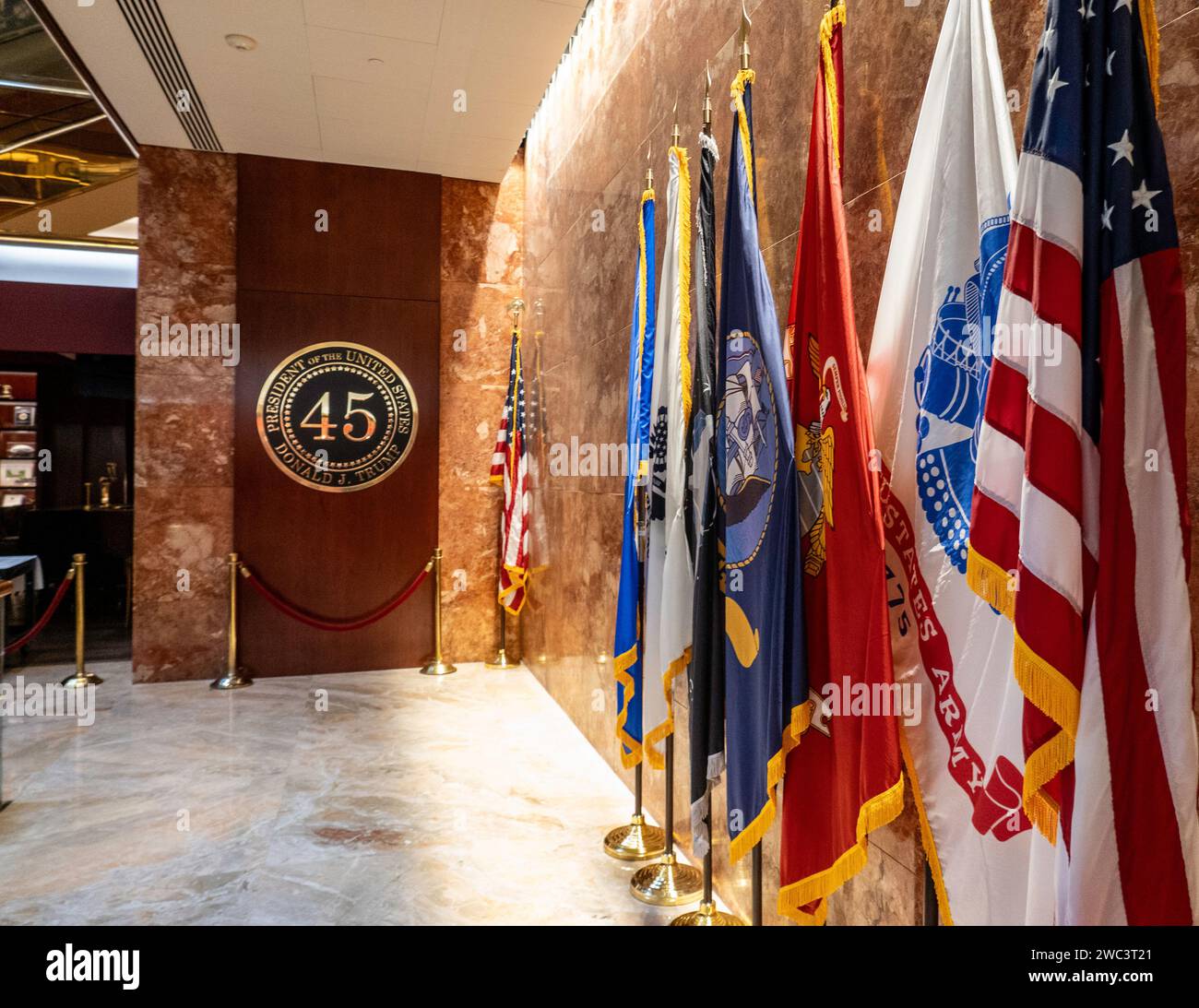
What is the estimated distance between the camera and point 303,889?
9.03 feet

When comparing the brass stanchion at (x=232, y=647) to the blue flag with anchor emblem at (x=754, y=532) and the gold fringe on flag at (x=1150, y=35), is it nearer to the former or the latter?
the blue flag with anchor emblem at (x=754, y=532)

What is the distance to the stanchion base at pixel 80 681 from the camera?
5.58m

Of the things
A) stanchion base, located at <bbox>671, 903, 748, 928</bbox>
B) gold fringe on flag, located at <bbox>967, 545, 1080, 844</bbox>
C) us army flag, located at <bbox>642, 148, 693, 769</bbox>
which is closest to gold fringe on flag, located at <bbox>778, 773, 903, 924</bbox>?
gold fringe on flag, located at <bbox>967, 545, 1080, 844</bbox>

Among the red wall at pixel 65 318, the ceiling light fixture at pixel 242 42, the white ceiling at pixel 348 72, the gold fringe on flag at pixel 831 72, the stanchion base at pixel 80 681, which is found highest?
the white ceiling at pixel 348 72

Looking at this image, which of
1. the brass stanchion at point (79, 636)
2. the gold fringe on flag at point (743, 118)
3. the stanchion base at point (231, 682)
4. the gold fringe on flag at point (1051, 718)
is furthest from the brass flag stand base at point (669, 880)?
the brass stanchion at point (79, 636)

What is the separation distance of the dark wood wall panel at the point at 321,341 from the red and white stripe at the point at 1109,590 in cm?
543

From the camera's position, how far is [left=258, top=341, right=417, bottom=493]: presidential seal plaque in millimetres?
5832

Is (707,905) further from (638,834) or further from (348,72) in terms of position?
(348,72)

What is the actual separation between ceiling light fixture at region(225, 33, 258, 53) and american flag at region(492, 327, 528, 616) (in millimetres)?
2397

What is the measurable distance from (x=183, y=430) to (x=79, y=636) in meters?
1.64

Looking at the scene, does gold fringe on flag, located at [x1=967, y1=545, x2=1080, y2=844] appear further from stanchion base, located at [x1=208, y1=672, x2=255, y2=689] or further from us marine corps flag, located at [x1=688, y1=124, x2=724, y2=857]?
stanchion base, located at [x1=208, y1=672, x2=255, y2=689]

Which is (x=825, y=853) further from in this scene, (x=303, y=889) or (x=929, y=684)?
(x=303, y=889)

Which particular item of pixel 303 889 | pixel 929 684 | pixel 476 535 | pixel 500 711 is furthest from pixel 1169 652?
pixel 476 535

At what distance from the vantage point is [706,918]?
235 cm
